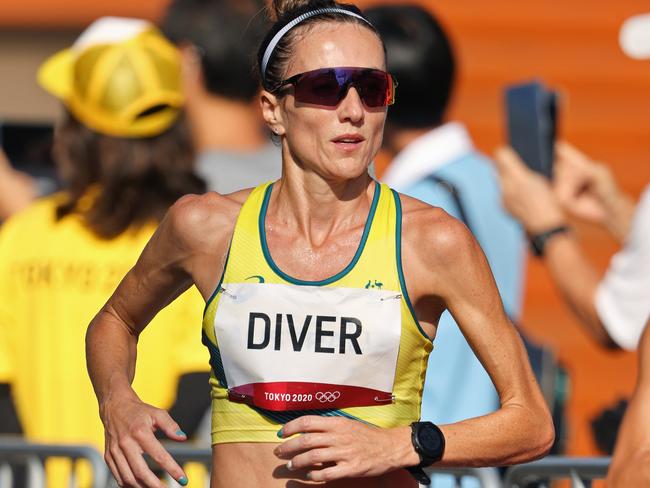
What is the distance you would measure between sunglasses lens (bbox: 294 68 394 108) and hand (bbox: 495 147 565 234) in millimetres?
1934

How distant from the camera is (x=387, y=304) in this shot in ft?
9.89

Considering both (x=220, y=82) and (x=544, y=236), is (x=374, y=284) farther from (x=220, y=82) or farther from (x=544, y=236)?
(x=220, y=82)

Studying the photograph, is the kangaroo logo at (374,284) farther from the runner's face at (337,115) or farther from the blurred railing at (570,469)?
the blurred railing at (570,469)

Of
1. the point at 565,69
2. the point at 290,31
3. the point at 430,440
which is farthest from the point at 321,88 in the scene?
the point at 565,69

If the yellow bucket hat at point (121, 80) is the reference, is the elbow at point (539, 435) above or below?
below

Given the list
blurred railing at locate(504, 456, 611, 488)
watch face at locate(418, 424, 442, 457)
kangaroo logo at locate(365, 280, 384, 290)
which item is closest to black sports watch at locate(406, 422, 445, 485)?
watch face at locate(418, 424, 442, 457)

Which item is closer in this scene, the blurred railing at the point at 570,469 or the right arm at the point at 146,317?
the right arm at the point at 146,317

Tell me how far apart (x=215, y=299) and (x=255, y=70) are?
57 centimetres

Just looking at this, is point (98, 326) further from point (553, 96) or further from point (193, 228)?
point (553, 96)

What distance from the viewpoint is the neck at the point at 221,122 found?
17.1 feet

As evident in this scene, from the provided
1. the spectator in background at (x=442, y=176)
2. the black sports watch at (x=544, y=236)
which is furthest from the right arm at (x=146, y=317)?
the black sports watch at (x=544, y=236)

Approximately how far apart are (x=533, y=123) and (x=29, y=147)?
9.52ft

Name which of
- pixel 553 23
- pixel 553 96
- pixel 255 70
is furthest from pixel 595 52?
pixel 255 70

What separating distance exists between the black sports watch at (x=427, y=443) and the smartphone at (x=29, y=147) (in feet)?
13.1
